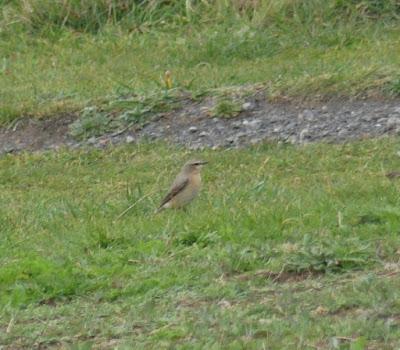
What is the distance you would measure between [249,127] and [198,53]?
278 centimetres

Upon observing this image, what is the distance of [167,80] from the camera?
1488cm

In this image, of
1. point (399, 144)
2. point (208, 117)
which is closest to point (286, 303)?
point (399, 144)

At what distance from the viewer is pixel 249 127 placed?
1358 cm

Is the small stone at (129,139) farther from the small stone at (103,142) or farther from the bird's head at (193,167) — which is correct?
the bird's head at (193,167)

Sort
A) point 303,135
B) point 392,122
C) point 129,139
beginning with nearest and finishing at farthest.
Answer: point 392,122
point 303,135
point 129,139

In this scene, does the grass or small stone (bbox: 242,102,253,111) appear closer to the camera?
small stone (bbox: 242,102,253,111)

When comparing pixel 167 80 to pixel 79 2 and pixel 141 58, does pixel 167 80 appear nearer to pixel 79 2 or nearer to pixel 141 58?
pixel 141 58

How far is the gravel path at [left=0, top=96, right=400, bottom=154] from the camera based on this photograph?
13.2 meters

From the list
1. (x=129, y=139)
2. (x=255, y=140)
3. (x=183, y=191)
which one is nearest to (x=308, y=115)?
(x=255, y=140)

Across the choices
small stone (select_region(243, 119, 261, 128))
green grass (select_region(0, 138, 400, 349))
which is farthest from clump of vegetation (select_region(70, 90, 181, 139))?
green grass (select_region(0, 138, 400, 349))

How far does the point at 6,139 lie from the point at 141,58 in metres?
2.51

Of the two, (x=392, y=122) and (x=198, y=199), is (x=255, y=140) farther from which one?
(x=198, y=199)

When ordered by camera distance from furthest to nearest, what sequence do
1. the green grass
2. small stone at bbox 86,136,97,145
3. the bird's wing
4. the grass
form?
the grass
small stone at bbox 86,136,97,145
the bird's wing
the green grass

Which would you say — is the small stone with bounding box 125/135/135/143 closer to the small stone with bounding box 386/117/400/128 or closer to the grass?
the grass
